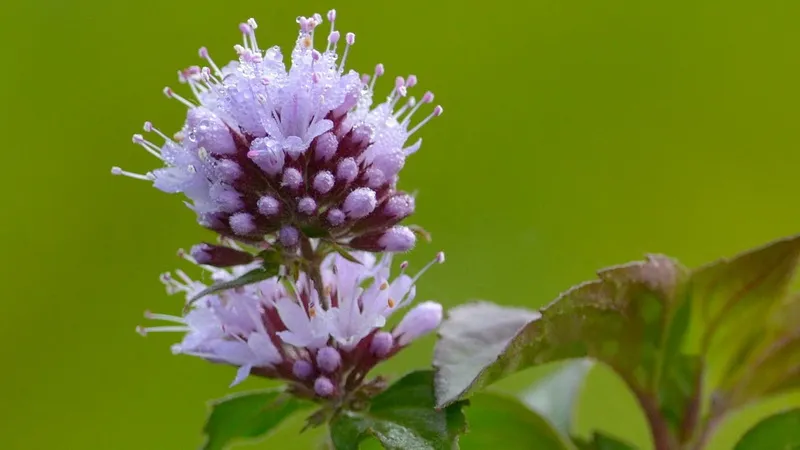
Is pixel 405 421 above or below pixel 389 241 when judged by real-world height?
below

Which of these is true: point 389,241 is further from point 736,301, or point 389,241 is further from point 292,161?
point 736,301

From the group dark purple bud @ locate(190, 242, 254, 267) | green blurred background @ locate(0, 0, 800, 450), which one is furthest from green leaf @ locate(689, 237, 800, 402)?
green blurred background @ locate(0, 0, 800, 450)

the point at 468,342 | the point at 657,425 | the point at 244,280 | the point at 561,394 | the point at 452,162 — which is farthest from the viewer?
the point at 452,162

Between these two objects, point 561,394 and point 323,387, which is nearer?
point 323,387

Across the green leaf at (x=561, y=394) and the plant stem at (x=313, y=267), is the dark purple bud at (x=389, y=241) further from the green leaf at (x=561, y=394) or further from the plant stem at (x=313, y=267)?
the green leaf at (x=561, y=394)

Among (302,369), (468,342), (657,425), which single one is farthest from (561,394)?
(302,369)

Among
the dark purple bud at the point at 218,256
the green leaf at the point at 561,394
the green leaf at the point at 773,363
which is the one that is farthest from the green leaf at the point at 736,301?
the dark purple bud at the point at 218,256
